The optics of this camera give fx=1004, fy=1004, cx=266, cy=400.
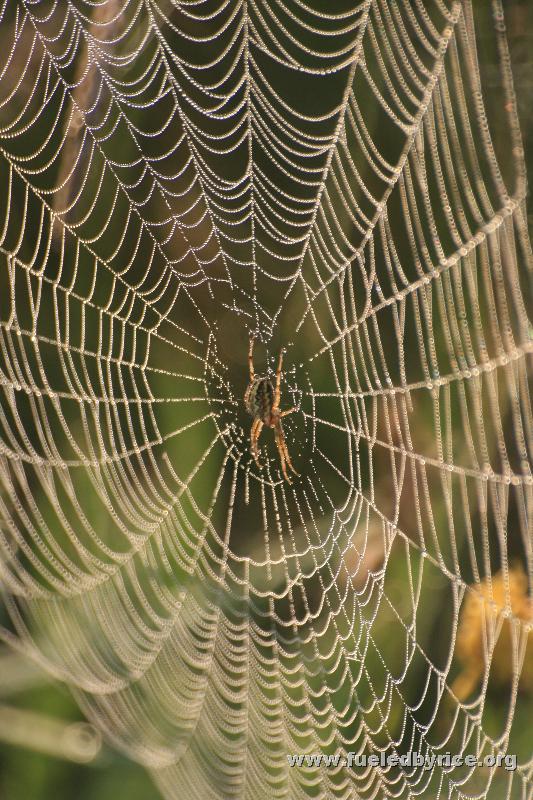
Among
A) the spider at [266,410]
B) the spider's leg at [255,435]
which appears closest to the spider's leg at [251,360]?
the spider at [266,410]

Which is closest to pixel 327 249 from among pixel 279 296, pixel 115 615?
pixel 279 296

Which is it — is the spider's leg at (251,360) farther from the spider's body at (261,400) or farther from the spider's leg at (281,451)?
the spider's leg at (281,451)

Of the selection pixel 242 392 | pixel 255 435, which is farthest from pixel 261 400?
pixel 242 392

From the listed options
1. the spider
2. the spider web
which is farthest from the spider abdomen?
the spider web

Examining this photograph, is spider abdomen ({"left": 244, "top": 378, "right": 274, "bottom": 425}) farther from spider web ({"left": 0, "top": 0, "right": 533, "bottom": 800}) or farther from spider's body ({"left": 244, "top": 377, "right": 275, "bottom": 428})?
spider web ({"left": 0, "top": 0, "right": 533, "bottom": 800})

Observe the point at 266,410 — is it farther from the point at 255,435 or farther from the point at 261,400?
the point at 255,435

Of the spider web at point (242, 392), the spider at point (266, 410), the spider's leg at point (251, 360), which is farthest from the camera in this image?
the spider's leg at point (251, 360)

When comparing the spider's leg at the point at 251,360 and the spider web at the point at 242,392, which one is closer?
the spider web at the point at 242,392

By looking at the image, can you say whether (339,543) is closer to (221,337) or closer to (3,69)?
(221,337)
